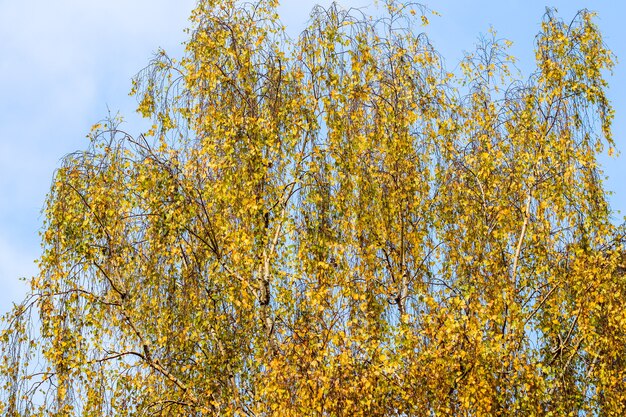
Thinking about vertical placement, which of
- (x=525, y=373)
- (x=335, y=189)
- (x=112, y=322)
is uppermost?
(x=335, y=189)

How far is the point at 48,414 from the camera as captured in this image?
1108cm

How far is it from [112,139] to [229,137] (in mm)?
1507

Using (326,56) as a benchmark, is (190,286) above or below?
below

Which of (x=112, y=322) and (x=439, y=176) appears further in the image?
(x=439, y=176)

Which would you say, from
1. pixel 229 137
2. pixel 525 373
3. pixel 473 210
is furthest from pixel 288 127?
pixel 525 373

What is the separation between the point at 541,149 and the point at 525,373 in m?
3.59

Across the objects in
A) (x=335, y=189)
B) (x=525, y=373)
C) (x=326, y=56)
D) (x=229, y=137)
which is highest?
(x=326, y=56)

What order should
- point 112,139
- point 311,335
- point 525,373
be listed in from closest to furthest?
point 311,335
point 525,373
point 112,139

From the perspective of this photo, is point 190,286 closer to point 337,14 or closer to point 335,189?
point 335,189

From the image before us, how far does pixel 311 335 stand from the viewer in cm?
988

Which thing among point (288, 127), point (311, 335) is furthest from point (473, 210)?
point (311, 335)

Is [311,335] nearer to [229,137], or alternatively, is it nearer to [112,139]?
[229,137]

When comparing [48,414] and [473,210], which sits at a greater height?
[473,210]

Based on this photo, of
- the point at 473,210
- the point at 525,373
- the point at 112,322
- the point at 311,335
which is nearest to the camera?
the point at 311,335
